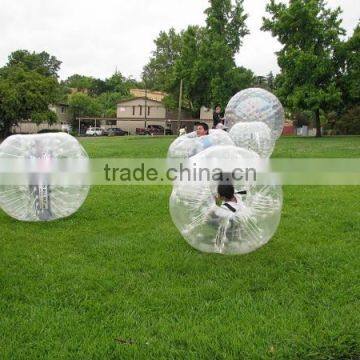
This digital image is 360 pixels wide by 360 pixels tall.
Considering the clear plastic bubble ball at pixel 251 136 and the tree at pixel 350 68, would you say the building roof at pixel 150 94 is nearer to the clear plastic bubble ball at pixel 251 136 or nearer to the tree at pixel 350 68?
the tree at pixel 350 68

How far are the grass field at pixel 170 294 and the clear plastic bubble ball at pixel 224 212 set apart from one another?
27 centimetres

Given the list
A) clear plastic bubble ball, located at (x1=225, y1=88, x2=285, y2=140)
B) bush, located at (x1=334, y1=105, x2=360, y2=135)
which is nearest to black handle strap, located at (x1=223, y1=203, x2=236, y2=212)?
clear plastic bubble ball, located at (x1=225, y1=88, x2=285, y2=140)

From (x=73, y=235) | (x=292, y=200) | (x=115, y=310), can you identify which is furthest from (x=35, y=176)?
(x=292, y=200)

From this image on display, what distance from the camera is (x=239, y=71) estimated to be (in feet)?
148

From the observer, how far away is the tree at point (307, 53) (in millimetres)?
33250

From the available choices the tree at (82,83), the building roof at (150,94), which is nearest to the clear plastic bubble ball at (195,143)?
the building roof at (150,94)

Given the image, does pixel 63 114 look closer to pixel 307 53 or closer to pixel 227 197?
pixel 307 53

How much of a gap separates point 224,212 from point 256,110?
25.6 ft

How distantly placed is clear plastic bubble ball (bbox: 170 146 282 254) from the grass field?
0.89ft

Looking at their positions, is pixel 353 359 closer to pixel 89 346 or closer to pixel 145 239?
pixel 89 346

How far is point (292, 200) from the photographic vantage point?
9164mm

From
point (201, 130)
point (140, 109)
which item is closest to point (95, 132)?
point (140, 109)

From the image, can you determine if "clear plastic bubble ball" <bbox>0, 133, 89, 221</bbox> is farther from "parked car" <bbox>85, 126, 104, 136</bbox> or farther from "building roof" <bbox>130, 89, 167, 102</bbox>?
"building roof" <bbox>130, 89, 167, 102</bbox>

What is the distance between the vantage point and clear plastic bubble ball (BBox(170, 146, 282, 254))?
5305 millimetres
